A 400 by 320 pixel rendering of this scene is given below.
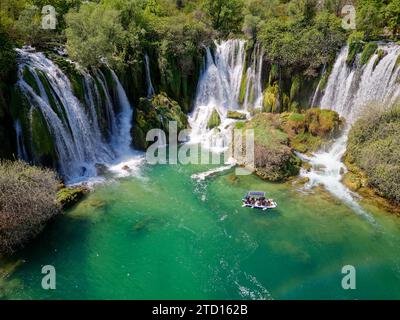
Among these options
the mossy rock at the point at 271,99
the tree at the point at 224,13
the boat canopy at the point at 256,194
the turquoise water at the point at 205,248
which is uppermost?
the tree at the point at 224,13

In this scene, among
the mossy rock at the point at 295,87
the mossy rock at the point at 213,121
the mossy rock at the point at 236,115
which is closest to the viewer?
the mossy rock at the point at 213,121

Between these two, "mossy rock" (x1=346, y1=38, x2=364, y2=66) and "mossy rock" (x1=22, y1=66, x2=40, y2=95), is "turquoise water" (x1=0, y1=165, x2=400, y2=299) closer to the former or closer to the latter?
"mossy rock" (x1=22, y1=66, x2=40, y2=95)

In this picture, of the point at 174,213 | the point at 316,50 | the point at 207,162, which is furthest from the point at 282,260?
the point at 316,50

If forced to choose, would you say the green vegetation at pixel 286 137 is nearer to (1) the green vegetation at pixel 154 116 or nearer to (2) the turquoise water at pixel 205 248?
(2) the turquoise water at pixel 205 248

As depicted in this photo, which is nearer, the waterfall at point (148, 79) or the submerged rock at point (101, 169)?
the submerged rock at point (101, 169)

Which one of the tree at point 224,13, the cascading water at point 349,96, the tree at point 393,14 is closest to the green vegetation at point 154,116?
the cascading water at point 349,96

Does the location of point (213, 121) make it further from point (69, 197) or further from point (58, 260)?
point (58, 260)
